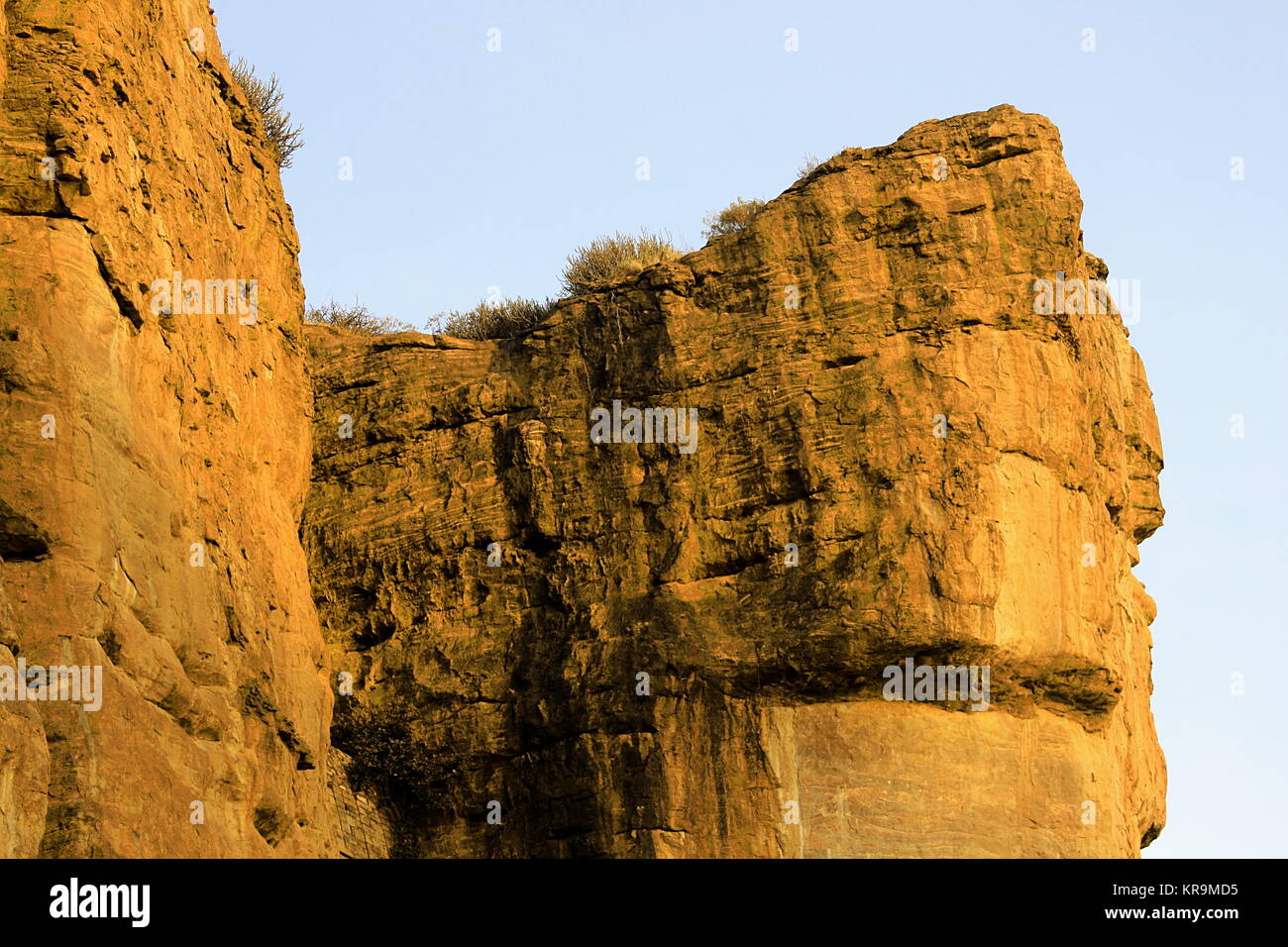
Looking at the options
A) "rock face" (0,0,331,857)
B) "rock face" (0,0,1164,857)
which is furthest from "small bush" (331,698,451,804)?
"rock face" (0,0,331,857)

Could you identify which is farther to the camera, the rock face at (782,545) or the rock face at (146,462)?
the rock face at (782,545)

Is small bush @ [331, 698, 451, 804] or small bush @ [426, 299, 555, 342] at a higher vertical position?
small bush @ [426, 299, 555, 342]

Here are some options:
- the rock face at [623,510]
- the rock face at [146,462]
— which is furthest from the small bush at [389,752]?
the rock face at [146,462]

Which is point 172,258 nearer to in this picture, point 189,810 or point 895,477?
point 189,810

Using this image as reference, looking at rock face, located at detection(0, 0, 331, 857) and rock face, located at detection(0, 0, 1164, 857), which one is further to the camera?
rock face, located at detection(0, 0, 1164, 857)

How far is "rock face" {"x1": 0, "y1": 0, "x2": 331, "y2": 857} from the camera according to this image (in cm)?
1317

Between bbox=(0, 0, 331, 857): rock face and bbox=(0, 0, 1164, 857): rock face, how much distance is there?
55mm

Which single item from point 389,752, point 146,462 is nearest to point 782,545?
point 389,752

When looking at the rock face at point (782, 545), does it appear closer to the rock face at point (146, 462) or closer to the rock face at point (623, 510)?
the rock face at point (623, 510)

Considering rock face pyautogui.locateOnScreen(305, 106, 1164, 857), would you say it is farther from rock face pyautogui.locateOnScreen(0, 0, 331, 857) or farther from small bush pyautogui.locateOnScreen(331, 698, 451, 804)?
rock face pyautogui.locateOnScreen(0, 0, 331, 857)

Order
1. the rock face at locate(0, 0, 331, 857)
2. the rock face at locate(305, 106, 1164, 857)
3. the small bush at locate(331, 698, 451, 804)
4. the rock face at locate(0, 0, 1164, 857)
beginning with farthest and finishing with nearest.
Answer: the small bush at locate(331, 698, 451, 804), the rock face at locate(305, 106, 1164, 857), the rock face at locate(0, 0, 1164, 857), the rock face at locate(0, 0, 331, 857)

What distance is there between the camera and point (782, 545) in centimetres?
1803

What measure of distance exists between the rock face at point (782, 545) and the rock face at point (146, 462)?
1.42 metres

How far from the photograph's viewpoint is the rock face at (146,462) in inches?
519
